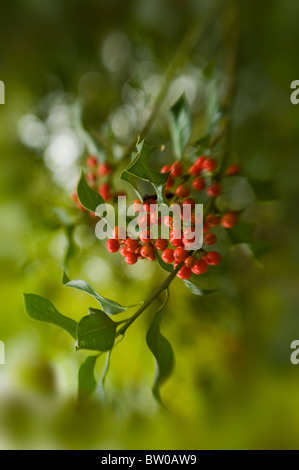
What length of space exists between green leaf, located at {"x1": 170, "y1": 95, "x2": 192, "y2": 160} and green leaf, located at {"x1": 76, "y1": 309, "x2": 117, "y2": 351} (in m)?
0.21

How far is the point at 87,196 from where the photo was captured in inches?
13.5

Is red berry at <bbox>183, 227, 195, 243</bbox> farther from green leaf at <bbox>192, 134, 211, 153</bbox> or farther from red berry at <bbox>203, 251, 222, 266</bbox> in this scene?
green leaf at <bbox>192, 134, 211, 153</bbox>

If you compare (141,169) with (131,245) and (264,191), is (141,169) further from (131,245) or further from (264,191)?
(264,191)

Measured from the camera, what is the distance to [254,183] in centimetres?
45

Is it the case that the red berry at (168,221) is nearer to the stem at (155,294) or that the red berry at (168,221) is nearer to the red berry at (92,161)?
the stem at (155,294)

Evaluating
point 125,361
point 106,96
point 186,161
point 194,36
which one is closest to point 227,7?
point 194,36

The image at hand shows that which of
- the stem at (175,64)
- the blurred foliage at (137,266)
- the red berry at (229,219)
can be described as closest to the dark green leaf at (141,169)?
the red berry at (229,219)

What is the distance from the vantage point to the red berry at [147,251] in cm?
34

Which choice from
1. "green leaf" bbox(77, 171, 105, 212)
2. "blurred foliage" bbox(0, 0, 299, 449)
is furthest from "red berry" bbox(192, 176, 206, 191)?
"blurred foliage" bbox(0, 0, 299, 449)

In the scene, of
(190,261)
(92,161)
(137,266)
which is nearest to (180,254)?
(190,261)

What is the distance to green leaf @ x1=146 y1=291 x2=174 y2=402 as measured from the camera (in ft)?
1.13

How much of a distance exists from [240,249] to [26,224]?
38cm

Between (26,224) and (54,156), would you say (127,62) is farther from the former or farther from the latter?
(26,224)

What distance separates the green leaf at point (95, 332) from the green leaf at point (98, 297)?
11 mm
